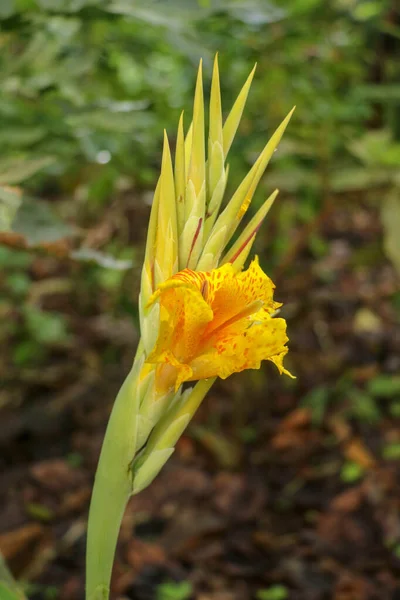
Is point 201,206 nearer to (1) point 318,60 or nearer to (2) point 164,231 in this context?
(2) point 164,231

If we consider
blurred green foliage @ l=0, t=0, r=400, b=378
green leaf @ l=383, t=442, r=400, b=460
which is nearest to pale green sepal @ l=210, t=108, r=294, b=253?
blurred green foliage @ l=0, t=0, r=400, b=378


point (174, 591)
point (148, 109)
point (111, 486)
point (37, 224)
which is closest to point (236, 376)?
point (174, 591)

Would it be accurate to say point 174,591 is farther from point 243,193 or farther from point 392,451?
point 243,193

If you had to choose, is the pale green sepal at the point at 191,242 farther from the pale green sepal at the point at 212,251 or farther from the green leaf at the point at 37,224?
the green leaf at the point at 37,224

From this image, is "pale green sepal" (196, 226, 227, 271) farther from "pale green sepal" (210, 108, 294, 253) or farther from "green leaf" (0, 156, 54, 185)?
"green leaf" (0, 156, 54, 185)

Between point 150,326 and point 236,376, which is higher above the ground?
point 150,326

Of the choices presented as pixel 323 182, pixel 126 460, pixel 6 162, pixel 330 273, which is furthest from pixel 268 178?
pixel 126 460
